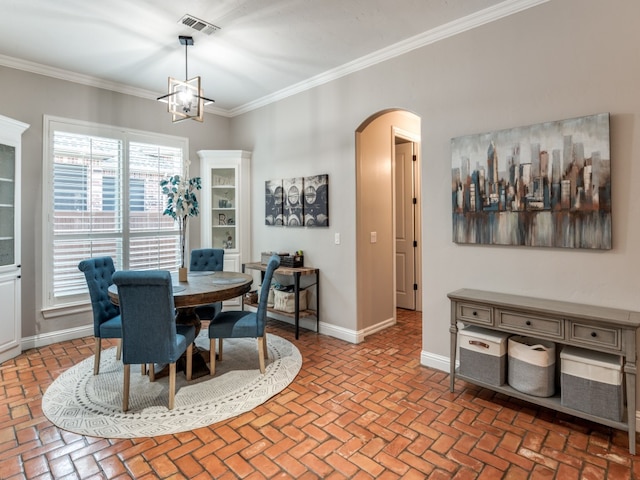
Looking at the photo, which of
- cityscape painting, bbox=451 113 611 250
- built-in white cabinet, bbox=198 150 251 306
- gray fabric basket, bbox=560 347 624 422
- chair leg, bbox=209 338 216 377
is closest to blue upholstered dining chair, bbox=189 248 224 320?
built-in white cabinet, bbox=198 150 251 306

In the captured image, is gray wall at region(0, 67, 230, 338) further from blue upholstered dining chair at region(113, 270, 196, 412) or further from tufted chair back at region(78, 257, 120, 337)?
blue upholstered dining chair at region(113, 270, 196, 412)

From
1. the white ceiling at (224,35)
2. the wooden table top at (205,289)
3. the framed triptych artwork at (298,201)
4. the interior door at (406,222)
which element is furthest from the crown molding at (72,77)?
the interior door at (406,222)

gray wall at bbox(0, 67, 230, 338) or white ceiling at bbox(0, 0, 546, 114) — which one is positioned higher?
white ceiling at bbox(0, 0, 546, 114)

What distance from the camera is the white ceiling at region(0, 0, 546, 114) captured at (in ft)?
9.09

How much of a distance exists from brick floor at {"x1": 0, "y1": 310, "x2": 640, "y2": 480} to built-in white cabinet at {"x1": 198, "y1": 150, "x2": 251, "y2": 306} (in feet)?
8.76

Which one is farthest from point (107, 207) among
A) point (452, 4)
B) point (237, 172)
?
point (452, 4)

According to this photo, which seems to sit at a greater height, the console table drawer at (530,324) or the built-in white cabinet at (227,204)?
the built-in white cabinet at (227,204)

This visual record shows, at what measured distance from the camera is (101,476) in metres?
1.89

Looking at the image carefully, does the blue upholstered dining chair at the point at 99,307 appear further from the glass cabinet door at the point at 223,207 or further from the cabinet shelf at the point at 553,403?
the cabinet shelf at the point at 553,403

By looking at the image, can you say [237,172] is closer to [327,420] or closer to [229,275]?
[229,275]

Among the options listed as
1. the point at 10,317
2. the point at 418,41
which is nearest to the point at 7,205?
the point at 10,317

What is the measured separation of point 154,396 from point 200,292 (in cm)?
89

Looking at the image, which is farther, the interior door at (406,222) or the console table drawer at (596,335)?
the interior door at (406,222)

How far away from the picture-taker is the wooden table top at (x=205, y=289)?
2.73 m
